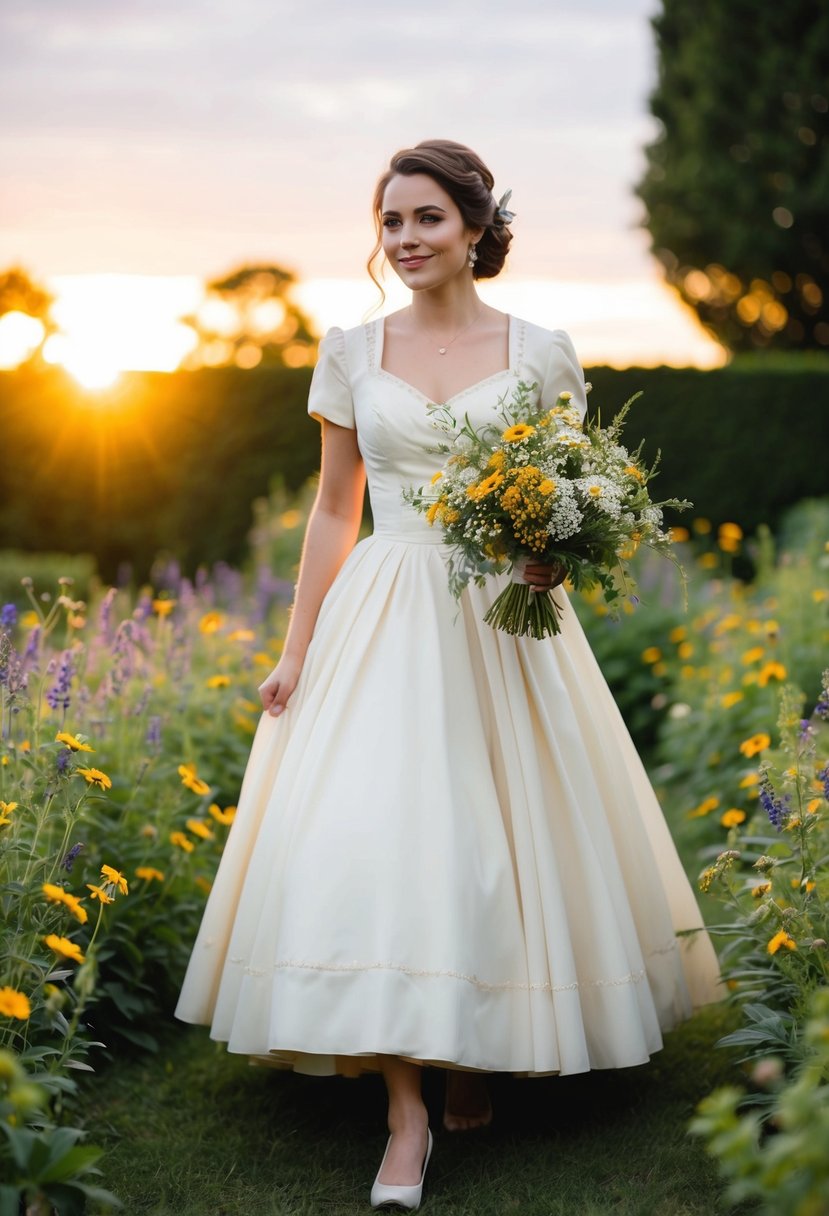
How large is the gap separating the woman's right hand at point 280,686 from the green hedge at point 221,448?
8219mm

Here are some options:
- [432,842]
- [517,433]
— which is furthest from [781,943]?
[517,433]

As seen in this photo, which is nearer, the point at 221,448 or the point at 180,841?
the point at 180,841

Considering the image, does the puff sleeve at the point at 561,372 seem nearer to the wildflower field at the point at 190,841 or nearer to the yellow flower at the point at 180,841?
the wildflower field at the point at 190,841

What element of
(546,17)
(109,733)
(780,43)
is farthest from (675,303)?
(109,733)

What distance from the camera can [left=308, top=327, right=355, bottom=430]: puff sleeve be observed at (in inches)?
126

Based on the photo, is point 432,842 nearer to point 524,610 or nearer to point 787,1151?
point 524,610

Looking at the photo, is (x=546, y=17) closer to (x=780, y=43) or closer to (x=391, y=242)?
(x=391, y=242)

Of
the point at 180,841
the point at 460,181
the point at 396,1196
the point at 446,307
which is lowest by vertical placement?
the point at 396,1196

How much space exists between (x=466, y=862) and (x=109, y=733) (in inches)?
66.6

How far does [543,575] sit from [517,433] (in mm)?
317

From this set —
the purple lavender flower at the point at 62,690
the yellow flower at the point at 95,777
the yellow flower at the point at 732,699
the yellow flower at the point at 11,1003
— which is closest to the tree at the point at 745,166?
the yellow flower at the point at 732,699

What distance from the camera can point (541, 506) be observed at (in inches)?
100

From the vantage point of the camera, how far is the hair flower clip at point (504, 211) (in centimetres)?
319

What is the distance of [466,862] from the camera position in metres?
2.63
